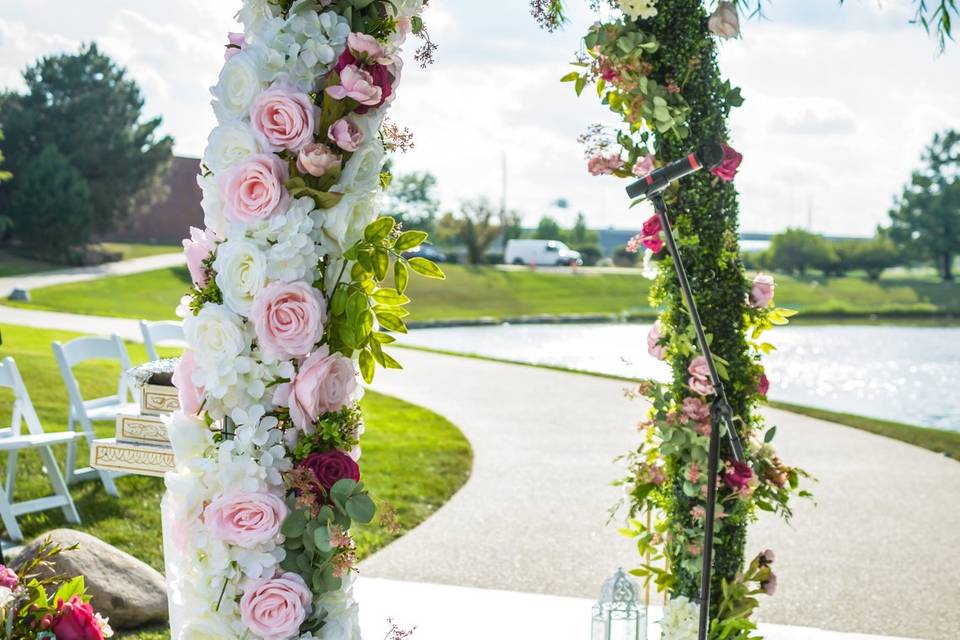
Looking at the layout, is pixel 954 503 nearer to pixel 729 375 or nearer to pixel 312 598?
pixel 729 375

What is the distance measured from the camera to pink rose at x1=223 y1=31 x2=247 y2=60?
3.00 m

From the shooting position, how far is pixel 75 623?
2.97 meters

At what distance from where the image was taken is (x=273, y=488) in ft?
9.51

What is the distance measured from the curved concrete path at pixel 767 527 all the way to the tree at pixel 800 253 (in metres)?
44.4

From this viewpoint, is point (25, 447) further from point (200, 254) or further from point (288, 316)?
point (288, 316)

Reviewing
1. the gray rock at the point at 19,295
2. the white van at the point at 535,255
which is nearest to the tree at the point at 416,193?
the white van at the point at 535,255

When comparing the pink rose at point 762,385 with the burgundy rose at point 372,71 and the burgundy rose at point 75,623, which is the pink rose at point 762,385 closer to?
the burgundy rose at point 372,71

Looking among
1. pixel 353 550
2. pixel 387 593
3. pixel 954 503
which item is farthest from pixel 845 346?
pixel 353 550

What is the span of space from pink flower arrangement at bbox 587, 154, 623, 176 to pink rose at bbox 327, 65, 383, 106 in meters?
1.55

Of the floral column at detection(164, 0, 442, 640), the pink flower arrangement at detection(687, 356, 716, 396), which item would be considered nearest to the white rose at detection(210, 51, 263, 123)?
the floral column at detection(164, 0, 442, 640)

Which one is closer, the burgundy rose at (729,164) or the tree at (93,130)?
the burgundy rose at (729,164)

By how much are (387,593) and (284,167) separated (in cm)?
330

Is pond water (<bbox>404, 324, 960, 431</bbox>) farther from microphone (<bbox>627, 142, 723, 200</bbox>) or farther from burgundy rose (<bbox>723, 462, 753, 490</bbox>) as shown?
microphone (<bbox>627, 142, 723, 200</bbox>)

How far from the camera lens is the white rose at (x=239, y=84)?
9.30 ft
